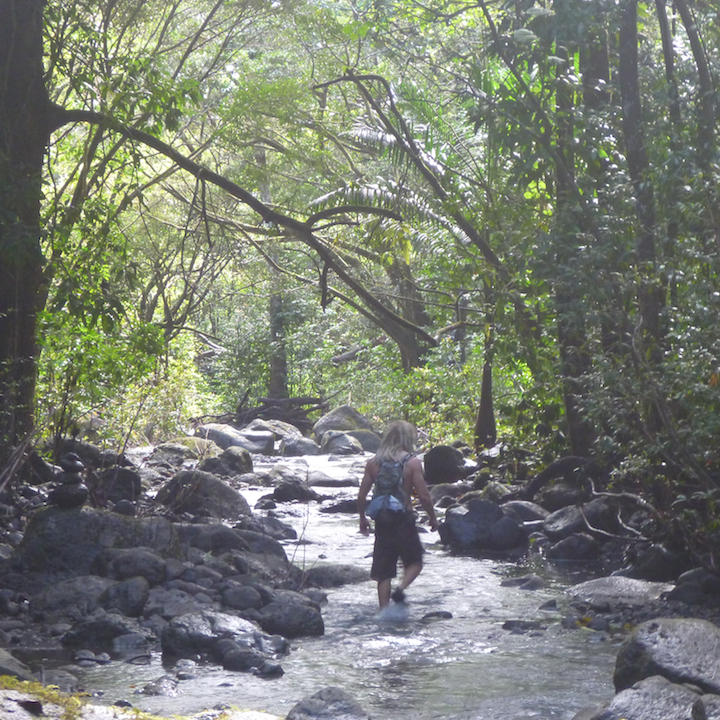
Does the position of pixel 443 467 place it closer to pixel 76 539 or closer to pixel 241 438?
pixel 241 438

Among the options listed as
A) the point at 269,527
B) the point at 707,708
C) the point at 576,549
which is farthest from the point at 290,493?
the point at 707,708

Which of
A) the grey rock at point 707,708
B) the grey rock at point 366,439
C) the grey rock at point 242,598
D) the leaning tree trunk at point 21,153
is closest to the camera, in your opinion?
the grey rock at point 707,708

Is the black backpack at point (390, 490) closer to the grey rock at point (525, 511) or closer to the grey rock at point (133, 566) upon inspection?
the grey rock at point (133, 566)

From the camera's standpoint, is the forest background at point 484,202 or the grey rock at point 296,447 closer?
the forest background at point 484,202

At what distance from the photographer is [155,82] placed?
9320mm

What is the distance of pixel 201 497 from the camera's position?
11578 millimetres

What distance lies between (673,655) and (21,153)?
7.47 m

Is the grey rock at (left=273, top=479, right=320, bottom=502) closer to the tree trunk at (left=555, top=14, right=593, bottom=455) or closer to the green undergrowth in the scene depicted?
the tree trunk at (left=555, top=14, right=593, bottom=455)

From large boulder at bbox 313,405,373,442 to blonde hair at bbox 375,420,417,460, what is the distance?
16.0 meters

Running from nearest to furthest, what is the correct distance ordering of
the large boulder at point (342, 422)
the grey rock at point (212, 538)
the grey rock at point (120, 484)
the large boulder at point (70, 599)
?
the large boulder at point (70, 599), the grey rock at point (212, 538), the grey rock at point (120, 484), the large boulder at point (342, 422)

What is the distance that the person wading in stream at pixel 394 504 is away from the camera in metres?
7.42

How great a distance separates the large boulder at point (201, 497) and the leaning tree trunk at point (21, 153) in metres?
2.16

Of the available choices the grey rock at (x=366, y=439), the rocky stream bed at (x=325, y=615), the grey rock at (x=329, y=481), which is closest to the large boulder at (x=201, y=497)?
the rocky stream bed at (x=325, y=615)

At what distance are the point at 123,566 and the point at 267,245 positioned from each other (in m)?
16.8
